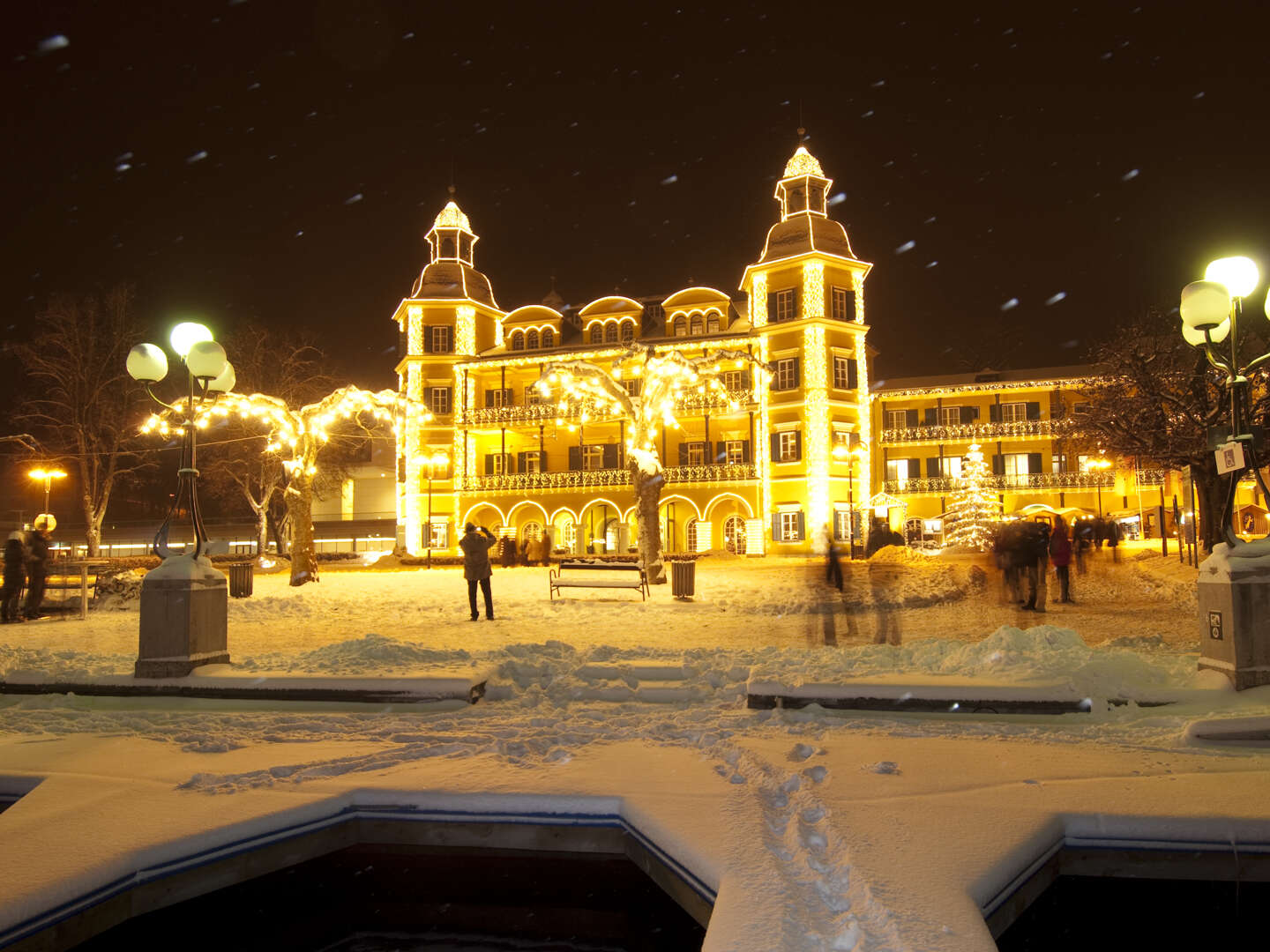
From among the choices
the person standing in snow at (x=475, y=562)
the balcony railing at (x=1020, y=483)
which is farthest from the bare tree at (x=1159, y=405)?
the balcony railing at (x=1020, y=483)

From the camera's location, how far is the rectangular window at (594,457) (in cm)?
4409

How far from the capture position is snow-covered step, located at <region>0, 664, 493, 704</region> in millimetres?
7379

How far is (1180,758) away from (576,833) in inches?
156

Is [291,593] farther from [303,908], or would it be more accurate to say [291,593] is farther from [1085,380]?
[1085,380]

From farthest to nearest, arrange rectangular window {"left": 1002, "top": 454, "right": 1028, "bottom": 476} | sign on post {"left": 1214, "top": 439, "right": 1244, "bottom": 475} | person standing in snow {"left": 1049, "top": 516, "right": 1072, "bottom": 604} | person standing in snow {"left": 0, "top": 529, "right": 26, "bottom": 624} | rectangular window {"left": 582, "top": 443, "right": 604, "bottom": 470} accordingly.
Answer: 1. rectangular window {"left": 1002, "top": 454, "right": 1028, "bottom": 476}
2. rectangular window {"left": 582, "top": 443, "right": 604, "bottom": 470}
3. person standing in snow {"left": 1049, "top": 516, "right": 1072, "bottom": 604}
4. person standing in snow {"left": 0, "top": 529, "right": 26, "bottom": 624}
5. sign on post {"left": 1214, "top": 439, "right": 1244, "bottom": 475}

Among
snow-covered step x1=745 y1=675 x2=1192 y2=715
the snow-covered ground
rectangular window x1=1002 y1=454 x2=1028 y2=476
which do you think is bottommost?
the snow-covered ground

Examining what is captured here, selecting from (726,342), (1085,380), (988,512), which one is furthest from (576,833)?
(1085,380)

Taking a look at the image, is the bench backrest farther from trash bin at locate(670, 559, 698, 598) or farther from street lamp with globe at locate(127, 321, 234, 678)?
street lamp with globe at locate(127, 321, 234, 678)

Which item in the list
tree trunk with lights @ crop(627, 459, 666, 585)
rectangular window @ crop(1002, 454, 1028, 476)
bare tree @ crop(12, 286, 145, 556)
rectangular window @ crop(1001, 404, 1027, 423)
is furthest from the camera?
rectangular window @ crop(1001, 404, 1027, 423)

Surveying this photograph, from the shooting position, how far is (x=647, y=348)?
21656mm

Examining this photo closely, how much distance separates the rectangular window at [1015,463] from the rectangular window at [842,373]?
1553cm

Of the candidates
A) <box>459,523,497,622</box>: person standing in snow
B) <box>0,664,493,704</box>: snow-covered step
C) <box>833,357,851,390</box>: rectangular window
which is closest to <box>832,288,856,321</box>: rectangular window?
<box>833,357,851,390</box>: rectangular window

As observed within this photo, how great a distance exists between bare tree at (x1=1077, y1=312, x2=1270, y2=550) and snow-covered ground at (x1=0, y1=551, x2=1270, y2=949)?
12.8 metres

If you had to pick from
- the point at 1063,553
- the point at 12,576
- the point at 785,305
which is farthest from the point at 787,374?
the point at 12,576
